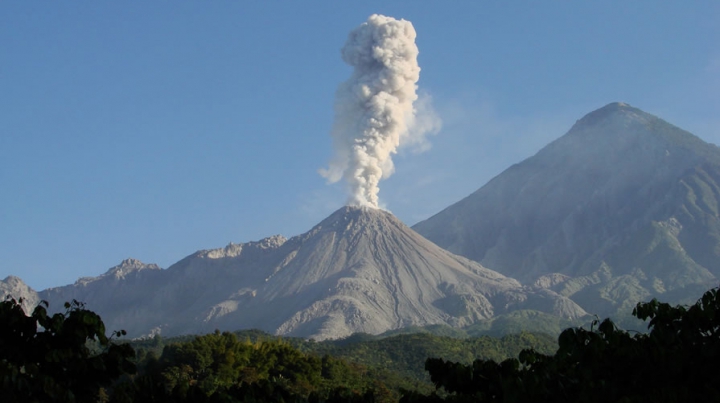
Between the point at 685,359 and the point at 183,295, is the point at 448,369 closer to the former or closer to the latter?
the point at 685,359

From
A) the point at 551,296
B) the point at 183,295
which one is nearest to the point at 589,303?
the point at 551,296

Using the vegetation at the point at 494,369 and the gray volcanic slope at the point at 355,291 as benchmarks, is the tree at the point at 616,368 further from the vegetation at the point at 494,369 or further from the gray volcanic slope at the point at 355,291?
the gray volcanic slope at the point at 355,291

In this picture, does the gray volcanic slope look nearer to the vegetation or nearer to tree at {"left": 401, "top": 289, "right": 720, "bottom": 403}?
tree at {"left": 401, "top": 289, "right": 720, "bottom": 403}

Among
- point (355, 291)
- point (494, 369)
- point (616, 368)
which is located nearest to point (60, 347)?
point (494, 369)

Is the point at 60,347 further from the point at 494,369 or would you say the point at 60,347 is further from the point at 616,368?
the point at 616,368

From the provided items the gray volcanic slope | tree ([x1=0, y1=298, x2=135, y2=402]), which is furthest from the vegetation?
the gray volcanic slope

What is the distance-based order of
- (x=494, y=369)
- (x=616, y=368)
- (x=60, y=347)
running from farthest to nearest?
(x=494, y=369), (x=616, y=368), (x=60, y=347)
